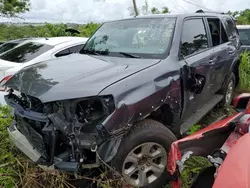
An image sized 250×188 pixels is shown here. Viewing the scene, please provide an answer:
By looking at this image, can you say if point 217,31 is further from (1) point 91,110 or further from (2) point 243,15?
(2) point 243,15

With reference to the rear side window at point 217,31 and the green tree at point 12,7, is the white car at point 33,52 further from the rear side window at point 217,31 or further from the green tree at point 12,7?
the green tree at point 12,7

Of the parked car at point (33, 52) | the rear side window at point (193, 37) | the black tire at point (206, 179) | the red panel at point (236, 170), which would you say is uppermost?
the rear side window at point (193, 37)

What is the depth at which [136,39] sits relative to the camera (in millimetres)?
3625

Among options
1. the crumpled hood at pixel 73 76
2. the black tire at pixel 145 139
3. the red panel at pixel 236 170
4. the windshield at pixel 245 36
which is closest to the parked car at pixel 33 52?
the crumpled hood at pixel 73 76

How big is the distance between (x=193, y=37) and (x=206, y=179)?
2.21 m

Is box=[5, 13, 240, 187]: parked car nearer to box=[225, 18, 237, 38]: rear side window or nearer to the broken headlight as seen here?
the broken headlight

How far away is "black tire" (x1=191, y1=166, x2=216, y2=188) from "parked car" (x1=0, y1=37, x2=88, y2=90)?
11.9ft

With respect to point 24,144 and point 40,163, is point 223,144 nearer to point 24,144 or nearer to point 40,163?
point 40,163

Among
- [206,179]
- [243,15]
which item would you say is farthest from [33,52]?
[243,15]

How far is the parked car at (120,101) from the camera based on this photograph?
7.97 feet

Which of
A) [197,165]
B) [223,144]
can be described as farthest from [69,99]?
[197,165]

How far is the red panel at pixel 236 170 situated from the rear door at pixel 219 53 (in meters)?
2.34

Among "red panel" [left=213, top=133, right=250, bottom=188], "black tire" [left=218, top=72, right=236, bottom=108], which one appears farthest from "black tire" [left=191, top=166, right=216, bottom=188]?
"black tire" [left=218, top=72, right=236, bottom=108]

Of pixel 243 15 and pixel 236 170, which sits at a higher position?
pixel 236 170
